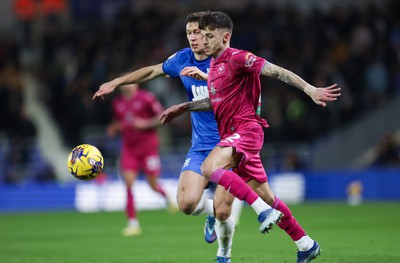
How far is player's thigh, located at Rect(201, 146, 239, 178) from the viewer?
27.2 ft

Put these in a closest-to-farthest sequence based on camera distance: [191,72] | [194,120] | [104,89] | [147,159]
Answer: [191,72] → [104,89] → [194,120] → [147,159]

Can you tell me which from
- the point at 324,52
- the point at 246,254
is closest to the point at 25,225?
the point at 246,254

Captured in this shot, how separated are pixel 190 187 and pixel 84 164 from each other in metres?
1.23

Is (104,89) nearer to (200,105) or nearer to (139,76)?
(139,76)

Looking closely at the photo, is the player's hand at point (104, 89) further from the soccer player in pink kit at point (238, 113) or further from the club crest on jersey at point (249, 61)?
the club crest on jersey at point (249, 61)

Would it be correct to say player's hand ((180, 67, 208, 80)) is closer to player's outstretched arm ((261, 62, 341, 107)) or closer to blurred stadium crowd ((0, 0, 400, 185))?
player's outstretched arm ((261, 62, 341, 107))

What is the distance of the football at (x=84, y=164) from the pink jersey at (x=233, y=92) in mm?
1907

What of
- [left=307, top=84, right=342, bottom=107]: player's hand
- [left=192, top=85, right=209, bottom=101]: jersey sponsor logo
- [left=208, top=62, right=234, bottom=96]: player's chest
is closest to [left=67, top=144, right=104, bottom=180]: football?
[left=192, top=85, right=209, bottom=101]: jersey sponsor logo

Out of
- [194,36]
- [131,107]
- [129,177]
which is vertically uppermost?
[194,36]

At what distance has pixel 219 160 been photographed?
8.36 meters

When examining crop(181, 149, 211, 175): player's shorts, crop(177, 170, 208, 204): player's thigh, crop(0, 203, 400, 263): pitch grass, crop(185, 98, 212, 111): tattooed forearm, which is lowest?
crop(0, 203, 400, 263): pitch grass

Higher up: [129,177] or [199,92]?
[199,92]

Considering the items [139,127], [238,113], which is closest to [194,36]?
[238,113]

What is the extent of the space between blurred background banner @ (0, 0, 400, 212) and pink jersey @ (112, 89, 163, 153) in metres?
5.39
